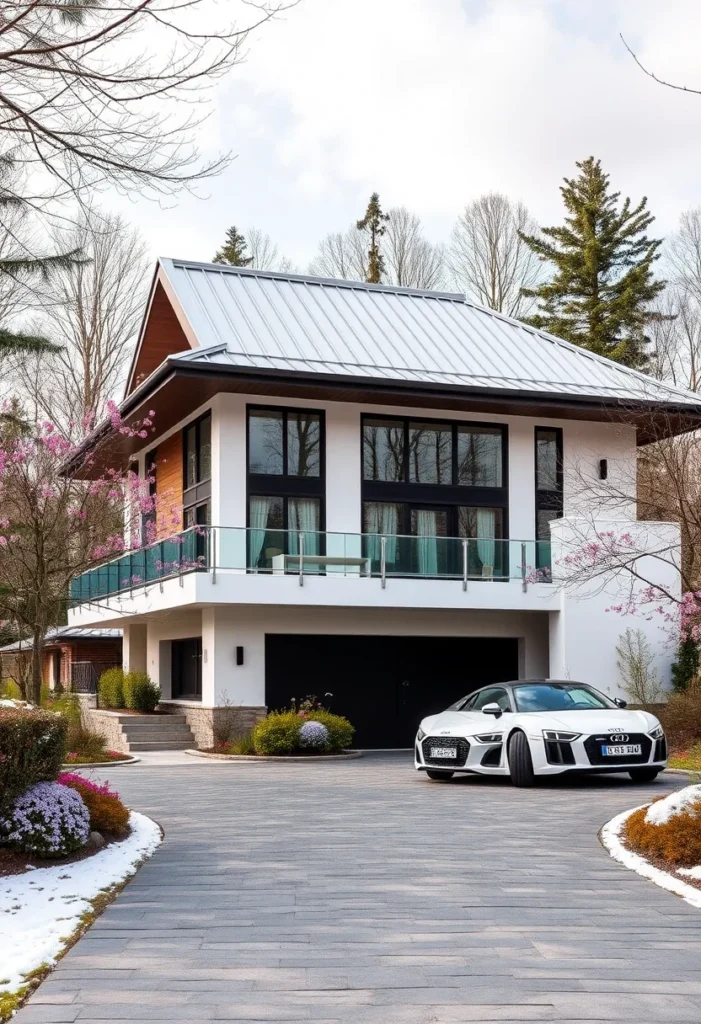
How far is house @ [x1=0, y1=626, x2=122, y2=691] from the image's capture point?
44.0m

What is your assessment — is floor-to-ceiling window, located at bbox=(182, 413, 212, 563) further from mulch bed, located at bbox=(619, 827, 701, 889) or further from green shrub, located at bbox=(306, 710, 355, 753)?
mulch bed, located at bbox=(619, 827, 701, 889)

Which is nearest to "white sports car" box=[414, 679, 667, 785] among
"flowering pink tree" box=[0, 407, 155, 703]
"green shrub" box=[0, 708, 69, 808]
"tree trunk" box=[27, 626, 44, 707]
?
"tree trunk" box=[27, 626, 44, 707]

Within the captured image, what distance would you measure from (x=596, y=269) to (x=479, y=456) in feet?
63.9

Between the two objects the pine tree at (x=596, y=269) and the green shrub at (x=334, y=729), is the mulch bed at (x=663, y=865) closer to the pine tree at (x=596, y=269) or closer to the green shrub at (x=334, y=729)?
the green shrub at (x=334, y=729)

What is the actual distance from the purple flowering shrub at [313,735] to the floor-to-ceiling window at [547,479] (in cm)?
858

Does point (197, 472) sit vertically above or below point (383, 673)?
above

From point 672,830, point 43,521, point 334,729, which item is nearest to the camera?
point 672,830

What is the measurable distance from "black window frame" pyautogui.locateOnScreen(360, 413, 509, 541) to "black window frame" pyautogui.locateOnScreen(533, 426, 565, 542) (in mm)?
805

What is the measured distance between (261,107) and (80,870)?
5855 mm

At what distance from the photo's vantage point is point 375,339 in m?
30.0

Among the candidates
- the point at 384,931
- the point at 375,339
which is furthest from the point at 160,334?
the point at 384,931

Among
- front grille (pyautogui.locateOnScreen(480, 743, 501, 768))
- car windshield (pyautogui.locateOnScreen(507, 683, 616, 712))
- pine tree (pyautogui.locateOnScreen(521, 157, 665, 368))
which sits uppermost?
pine tree (pyautogui.locateOnScreen(521, 157, 665, 368))

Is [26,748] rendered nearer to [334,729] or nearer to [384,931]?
[384,931]

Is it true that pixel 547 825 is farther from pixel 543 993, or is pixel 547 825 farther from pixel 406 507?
pixel 406 507
